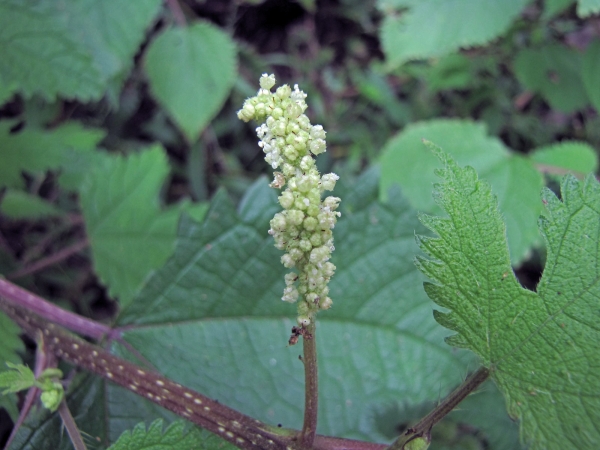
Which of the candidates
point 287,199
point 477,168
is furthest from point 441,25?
point 287,199

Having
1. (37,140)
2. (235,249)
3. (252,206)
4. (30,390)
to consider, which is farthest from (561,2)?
(30,390)

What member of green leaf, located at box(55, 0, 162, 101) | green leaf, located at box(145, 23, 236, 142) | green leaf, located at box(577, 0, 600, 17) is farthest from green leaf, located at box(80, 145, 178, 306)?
green leaf, located at box(577, 0, 600, 17)

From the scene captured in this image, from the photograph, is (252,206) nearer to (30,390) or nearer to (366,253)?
(366,253)

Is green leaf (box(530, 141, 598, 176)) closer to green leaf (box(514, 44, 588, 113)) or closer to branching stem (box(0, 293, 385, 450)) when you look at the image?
green leaf (box(514, 44, 588, 113))

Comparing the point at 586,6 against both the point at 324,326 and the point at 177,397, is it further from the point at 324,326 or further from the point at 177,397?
the point at 177,397

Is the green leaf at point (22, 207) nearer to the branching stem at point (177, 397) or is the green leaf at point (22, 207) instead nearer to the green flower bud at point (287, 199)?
the branching stem at point (177, 397)
